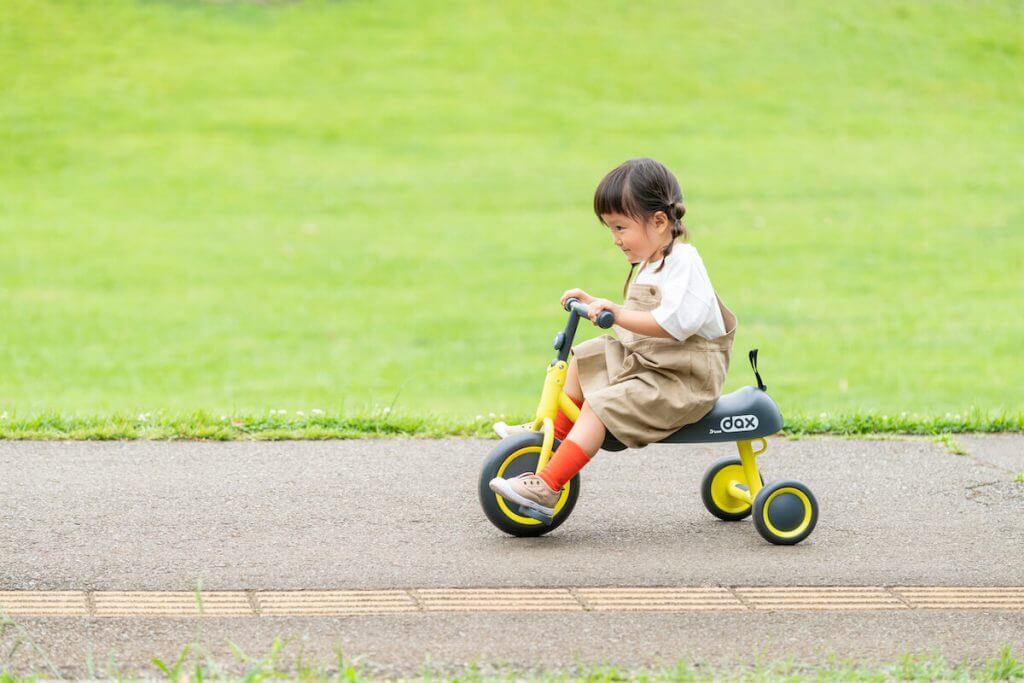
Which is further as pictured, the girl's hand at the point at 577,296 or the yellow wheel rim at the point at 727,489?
the yellow wheel rim at the point at 727,489

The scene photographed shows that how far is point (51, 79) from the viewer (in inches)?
996

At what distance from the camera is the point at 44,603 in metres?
4.05

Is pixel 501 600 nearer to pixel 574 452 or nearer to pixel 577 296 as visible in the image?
pixel 574 452

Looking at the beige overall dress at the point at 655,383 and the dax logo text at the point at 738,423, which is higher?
the beige overall dress at the point at 655,383

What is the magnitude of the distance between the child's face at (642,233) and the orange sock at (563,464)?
2.36 ft

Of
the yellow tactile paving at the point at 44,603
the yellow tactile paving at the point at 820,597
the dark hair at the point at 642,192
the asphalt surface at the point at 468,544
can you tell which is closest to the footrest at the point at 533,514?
the asphalt surface at the point at 468,544

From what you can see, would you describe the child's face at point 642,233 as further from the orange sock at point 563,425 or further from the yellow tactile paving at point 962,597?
the yellow tactile paving at point 962,597

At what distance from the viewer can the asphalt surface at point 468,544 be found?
3.83m

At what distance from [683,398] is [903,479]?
1518 millimetres

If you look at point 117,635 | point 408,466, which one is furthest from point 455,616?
point 408,466

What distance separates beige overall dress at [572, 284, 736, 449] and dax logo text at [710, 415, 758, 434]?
9 centimetres

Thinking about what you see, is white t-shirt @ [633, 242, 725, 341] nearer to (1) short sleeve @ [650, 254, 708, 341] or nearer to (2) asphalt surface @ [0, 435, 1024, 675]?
(1) short sleeve @ [650, 254, 708, 341]

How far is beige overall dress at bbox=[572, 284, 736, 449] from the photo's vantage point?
15.4ft

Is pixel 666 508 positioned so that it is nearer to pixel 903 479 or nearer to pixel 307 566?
pixel 903 479
